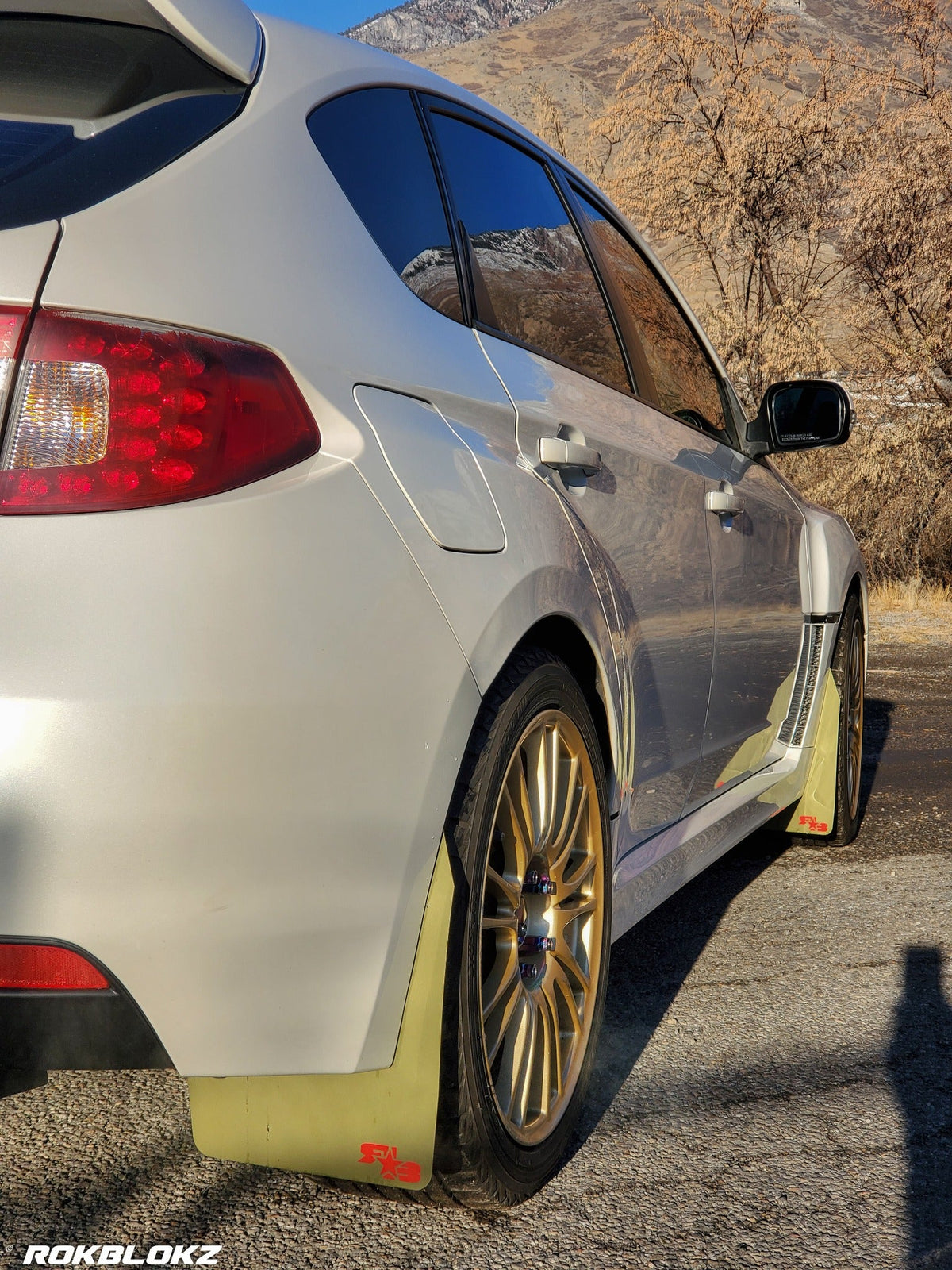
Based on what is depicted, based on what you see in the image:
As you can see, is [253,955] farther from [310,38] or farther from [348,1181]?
[310,38]

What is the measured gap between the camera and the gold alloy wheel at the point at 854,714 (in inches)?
177

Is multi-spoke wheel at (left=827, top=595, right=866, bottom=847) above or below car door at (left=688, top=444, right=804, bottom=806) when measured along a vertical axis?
below

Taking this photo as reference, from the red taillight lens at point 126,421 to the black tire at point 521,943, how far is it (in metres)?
0.59

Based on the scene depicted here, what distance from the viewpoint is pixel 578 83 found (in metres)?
108

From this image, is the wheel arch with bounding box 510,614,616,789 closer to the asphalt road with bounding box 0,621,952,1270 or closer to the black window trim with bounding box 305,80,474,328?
the black window trim with bounding box 305,80,474,328

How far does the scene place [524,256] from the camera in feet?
8.54

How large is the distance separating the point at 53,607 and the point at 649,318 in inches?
93.0

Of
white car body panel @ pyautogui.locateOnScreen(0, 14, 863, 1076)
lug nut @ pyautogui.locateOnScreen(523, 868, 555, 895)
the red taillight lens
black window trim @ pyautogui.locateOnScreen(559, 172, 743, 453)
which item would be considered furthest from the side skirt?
the red taillight lens

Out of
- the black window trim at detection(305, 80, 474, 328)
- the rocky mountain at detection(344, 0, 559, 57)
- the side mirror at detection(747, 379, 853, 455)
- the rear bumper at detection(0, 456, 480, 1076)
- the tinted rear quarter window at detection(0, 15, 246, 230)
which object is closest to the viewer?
the rear bumper at detection(0, 456, 480, 1076)

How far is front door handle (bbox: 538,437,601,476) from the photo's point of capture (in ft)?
7.04

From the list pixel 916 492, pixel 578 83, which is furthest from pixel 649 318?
pixel 578 83

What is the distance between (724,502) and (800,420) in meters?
0.83

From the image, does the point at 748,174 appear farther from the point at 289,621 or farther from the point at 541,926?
the point at 289,621

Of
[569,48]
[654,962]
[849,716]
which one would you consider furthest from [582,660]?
[569,48]
